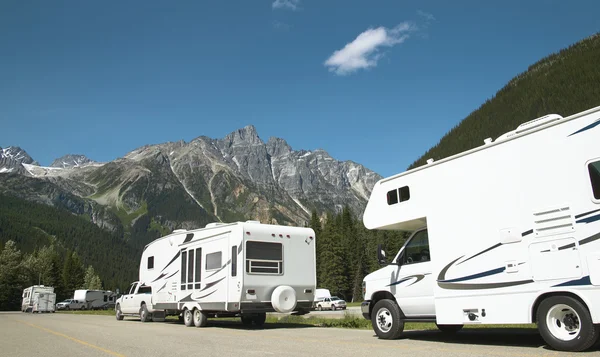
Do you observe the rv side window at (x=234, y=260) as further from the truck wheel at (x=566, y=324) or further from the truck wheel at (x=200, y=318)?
the truck wheel at (x=566, y=324)

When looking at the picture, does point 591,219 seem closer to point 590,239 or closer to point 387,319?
point 590,239

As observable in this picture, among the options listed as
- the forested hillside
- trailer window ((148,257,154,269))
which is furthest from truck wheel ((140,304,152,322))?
the forested hillside

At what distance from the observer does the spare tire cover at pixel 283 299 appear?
16469mm

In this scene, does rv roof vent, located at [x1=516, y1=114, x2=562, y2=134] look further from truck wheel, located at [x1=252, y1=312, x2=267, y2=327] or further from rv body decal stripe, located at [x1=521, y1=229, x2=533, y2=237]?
truck wheel, located at [x1=252, y1=312, x2=267, y2=327]

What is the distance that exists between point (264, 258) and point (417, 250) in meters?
6.81

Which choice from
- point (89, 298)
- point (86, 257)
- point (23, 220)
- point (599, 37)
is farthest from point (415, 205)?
point (23, 220)

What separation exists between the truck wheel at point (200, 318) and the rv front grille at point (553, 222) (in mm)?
12809

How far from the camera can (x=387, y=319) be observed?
1180 cm

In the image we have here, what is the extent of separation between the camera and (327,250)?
237 ft

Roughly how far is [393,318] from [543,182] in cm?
474

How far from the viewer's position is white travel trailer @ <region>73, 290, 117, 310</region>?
68062mm

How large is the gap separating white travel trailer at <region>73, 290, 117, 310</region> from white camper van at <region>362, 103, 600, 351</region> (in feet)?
215

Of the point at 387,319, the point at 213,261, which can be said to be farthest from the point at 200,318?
the point at 387,319

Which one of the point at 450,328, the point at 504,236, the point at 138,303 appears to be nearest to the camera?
the point at 504,236
